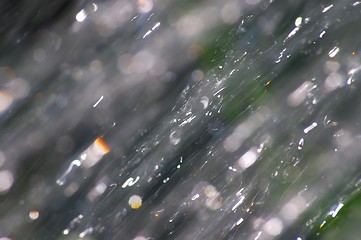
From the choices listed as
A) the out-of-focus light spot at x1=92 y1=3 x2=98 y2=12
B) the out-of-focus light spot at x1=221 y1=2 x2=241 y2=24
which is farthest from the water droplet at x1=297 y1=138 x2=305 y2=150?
the out-of-focus light spot at x1=92 y1=3 x2=98 y2=12

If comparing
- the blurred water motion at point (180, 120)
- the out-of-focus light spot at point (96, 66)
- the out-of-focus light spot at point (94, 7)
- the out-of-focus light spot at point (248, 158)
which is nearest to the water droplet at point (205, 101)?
the blurred water motion at point (180, 120)

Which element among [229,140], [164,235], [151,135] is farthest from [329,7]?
[164,235]

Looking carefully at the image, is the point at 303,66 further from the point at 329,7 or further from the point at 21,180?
the point at 21,180

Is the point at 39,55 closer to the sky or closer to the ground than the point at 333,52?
closer to the sky

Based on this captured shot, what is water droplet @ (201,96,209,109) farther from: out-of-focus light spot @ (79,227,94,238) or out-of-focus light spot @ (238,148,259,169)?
out-of-focus light spot @ (79,227,94,238)

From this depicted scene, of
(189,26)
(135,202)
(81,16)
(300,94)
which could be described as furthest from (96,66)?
(300,94)

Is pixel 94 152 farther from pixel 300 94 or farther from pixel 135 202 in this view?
pixel 300 94

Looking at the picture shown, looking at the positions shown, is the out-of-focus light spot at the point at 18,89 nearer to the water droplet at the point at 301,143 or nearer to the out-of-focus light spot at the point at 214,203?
the out-of-focus light spot at the point at 214,203
